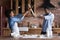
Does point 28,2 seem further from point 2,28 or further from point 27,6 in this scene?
point 2,28

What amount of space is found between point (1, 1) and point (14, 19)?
3041 mm

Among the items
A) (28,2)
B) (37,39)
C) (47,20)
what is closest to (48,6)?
(28,2)

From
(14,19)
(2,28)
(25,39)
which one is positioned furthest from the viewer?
(2,28)

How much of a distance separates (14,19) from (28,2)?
2.93m

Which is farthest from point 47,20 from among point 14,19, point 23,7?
point 23,7

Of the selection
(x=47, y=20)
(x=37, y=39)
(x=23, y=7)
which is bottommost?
(x=37, y=39)

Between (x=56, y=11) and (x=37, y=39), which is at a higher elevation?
(x=56, y=11)

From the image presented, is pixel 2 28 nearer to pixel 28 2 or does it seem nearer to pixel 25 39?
pixel 28 2

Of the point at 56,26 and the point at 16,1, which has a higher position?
the point at 16,1

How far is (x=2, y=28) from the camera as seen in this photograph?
6.65 meters

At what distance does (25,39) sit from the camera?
3.56 metres

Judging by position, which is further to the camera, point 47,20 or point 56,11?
point 56,11

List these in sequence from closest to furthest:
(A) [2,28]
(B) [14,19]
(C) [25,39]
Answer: (C) [25,39]
(B) [14,19]
(A) [2,28]

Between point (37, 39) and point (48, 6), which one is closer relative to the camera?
point (37, 39)
